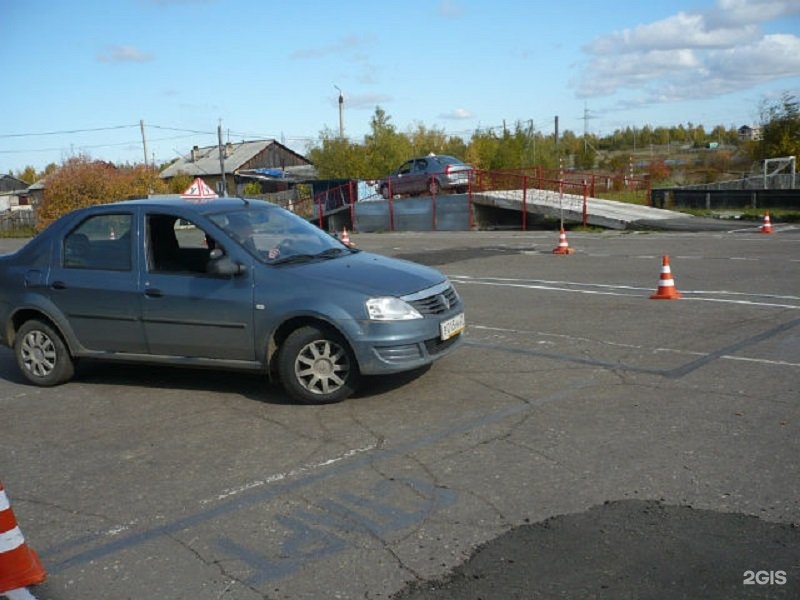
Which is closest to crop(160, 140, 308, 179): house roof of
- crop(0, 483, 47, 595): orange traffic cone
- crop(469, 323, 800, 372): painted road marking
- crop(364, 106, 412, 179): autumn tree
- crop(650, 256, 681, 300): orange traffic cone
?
crop(364, 106, 412, 179): autumn tree

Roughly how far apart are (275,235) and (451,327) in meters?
1.80

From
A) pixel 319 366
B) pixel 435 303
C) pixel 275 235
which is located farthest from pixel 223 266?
pixel 435 303

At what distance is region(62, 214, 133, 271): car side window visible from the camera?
7082mm

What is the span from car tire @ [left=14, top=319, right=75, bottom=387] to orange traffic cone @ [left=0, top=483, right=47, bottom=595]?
13.4 ft

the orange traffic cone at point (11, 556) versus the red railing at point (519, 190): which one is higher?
the red railing at point (519, 190)

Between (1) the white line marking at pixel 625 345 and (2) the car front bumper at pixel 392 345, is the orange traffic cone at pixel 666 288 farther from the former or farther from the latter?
(2) the car front bumper at pixel 392 345

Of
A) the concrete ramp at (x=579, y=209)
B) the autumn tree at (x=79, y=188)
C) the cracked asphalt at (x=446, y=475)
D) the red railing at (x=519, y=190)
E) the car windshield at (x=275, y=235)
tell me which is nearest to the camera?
the cracked asphalt at (x=446, y=475)

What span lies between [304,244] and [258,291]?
3.03 feet

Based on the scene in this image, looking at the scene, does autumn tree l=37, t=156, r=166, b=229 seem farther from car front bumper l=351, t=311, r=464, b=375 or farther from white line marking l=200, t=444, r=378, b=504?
white line marking l=200, t=444, r=378, b=504

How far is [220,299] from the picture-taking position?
6512mm

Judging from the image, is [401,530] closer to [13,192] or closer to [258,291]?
[258,291]

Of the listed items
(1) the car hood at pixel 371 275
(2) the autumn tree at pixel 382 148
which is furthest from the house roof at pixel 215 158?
(1) the car hood at pixel 371 275

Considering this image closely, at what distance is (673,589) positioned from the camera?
3369 mm

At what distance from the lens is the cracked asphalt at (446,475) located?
3.62m
